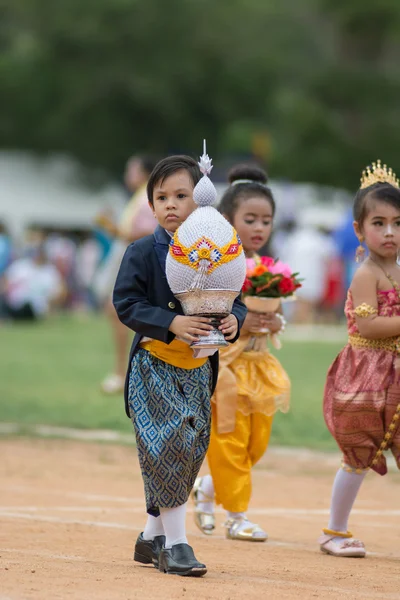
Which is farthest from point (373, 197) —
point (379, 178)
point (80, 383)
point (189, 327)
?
point (80, 383)

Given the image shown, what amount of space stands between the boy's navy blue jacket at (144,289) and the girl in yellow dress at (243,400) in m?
1.22

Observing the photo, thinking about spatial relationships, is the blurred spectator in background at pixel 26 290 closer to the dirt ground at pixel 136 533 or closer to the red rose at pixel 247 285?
the dirt ground at pixel 136 533

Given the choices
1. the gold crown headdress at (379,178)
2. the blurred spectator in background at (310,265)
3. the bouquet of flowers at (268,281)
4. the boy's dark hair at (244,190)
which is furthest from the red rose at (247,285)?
the blurred spectator in background at (310,265)

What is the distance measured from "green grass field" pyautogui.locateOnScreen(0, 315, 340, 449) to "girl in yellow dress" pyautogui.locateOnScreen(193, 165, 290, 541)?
3354mm

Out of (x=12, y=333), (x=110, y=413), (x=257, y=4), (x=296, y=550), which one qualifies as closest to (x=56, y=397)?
(x=110, y=413)

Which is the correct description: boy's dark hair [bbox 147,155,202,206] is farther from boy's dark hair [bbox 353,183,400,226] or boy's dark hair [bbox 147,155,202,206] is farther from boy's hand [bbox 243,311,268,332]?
boy's hand [bbox 243,311,268,332]

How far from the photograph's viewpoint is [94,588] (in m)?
4.62

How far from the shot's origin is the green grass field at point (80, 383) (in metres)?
10.9

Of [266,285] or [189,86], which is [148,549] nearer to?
[266,285]

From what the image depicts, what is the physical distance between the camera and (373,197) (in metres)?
6.12

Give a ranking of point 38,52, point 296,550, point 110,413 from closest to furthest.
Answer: point 296,550
point 110,413
point 38,52

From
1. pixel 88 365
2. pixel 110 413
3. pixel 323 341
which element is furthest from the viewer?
pixel 323 341

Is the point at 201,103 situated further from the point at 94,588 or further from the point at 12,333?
the point at 94,588

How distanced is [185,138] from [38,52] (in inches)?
243
